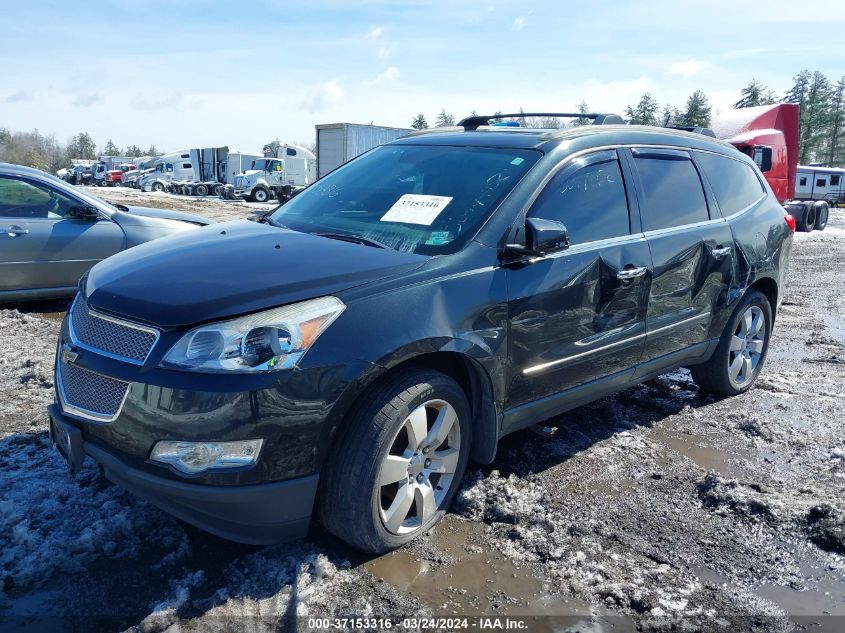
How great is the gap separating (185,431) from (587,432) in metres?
2.78

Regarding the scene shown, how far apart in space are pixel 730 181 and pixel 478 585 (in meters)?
3.58

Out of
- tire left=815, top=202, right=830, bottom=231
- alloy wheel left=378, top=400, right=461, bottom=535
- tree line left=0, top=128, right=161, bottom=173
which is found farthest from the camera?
tree line left=0, top=128, right=161, bottom=173

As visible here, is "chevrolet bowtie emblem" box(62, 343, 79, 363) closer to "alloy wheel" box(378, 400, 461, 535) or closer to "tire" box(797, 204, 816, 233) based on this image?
"alloy wheel" box(378, 400, 461, 535)

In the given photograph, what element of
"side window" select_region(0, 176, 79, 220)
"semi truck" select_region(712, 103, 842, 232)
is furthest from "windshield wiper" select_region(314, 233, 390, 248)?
"semi truck" select_region(712, 103, 842, 232)

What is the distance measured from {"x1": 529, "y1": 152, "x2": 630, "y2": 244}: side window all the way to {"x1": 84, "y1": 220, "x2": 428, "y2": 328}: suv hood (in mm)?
896

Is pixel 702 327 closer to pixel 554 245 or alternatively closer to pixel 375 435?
pixel 554 245

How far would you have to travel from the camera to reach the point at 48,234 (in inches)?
282

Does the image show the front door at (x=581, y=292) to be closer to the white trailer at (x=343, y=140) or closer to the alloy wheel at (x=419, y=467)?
the alloy wheel at (x=419, y=467)

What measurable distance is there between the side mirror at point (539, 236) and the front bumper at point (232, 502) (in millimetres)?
1412

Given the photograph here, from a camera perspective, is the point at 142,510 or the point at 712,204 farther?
the point at 712,204

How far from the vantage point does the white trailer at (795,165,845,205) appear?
3238cm

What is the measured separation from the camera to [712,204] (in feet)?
15.4

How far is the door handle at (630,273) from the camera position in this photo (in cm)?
379

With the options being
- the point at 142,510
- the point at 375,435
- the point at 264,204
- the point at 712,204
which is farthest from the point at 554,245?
the point at 264,204
